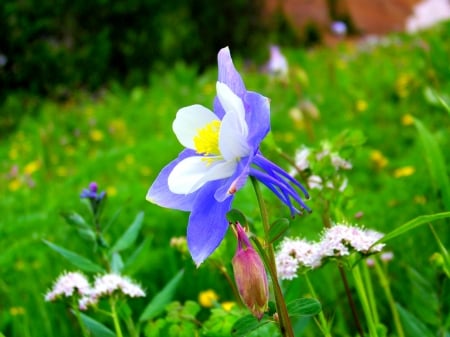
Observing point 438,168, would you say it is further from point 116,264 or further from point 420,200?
point 420,200

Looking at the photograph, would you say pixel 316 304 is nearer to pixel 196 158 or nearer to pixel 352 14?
pixel 196 158

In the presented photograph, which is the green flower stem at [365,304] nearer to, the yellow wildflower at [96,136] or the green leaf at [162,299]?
the green leaf at [162,299]

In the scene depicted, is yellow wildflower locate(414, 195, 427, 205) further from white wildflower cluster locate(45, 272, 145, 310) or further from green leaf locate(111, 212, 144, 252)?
white wildflower cluster locate(45, 272, 145, 310)

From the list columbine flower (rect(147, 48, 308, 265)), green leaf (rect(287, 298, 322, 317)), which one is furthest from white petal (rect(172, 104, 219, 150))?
green leaf (rect(287, 298, 322, 317))

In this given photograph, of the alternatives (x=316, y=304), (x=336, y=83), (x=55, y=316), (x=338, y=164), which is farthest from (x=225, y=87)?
(x=336, y=83)

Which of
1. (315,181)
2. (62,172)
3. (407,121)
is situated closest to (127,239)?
(315,181)

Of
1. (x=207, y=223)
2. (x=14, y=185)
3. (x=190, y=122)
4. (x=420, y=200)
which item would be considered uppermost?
(x=14, y=185)
